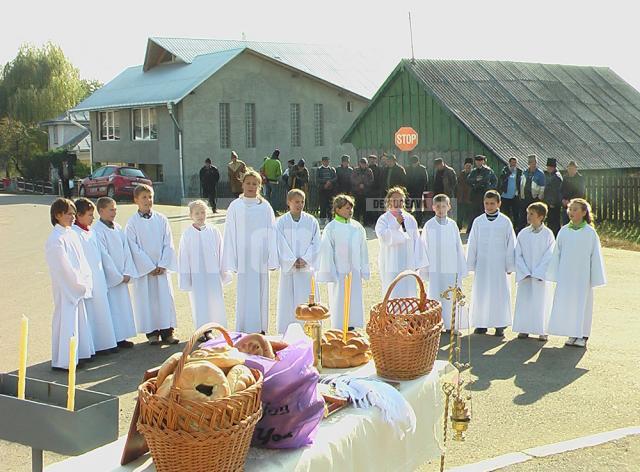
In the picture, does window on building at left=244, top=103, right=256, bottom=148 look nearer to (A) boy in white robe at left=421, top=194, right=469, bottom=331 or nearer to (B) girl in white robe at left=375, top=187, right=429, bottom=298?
(B) girl in white robe at left=375, top=187, right=429, bottom=298

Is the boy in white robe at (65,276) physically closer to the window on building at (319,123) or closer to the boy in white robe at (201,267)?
the boy in white robe at (201,267)

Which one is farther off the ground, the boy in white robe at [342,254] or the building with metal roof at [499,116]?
the building with metal roof at [499,116]

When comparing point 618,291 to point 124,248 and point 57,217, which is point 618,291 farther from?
point 57,217

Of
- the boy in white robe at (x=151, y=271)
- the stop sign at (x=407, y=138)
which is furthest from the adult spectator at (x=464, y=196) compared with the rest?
the boy in white robe at (x=151, y=271)

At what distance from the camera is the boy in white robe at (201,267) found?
11305 mm

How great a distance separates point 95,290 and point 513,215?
506 inches

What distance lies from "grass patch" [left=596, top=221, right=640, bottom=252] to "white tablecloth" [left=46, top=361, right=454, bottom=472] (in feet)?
51.9

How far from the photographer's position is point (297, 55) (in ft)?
151

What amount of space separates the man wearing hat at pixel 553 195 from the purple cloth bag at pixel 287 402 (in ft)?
53.6

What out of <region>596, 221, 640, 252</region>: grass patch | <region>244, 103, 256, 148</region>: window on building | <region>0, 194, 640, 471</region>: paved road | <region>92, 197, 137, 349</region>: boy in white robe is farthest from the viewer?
<region>244, 103, 256, 148</region>: window on building

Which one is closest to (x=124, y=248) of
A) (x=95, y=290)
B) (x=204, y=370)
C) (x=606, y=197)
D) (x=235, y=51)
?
(x=95, y=290)

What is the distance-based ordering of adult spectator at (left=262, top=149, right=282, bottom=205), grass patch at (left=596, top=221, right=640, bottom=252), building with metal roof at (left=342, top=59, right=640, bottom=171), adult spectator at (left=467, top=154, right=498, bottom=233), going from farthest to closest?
adult spectator at (left=262, top=149, right=282, bottom=205)
building with metal roof at (left=342, top=59, right=640, bottom=171)
adult spectator at (left=467, top=154, right=498, bottom=233)
grass patch at (left=596, top=221, right=640, bottom=252)

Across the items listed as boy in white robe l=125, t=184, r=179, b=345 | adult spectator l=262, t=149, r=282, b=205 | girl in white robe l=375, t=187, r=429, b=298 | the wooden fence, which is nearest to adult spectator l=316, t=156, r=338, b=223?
adult spectator l=262, t=149, r=282, b=205

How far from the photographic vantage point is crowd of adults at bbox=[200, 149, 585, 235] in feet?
65.4
